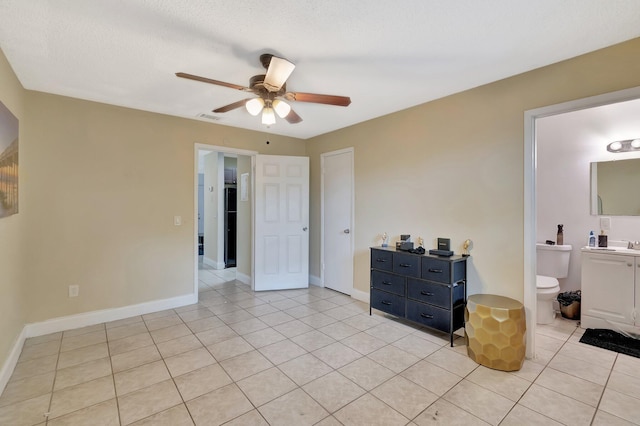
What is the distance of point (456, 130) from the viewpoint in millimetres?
2939

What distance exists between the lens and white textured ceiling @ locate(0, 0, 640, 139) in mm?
1681

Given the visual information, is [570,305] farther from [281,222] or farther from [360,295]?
[281,222]

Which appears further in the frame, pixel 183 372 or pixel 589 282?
pixel 589 282

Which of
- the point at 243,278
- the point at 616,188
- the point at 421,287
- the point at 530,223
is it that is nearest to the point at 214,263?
the point at 243,278

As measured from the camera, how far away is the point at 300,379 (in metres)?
2.15

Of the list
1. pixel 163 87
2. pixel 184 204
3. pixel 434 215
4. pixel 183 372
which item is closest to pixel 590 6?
pixel 434 215

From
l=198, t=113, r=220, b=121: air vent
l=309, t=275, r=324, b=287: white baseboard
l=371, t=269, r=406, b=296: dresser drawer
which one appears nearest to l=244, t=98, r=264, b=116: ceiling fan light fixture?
l=198, t=113, r=220, b=121: air vent

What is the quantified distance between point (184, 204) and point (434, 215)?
10.2ft

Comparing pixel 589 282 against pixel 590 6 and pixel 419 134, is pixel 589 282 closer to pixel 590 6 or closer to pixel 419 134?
pixel 419 134

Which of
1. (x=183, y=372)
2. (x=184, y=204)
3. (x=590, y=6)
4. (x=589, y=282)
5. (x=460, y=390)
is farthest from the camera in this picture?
(x=184, y=204)

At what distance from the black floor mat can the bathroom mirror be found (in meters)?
1.33

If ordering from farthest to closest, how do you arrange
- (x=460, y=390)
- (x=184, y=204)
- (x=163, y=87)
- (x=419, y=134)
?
(x=184, y=204), (x=419, y=134), (x=163, y=87), (x=460, y=390)

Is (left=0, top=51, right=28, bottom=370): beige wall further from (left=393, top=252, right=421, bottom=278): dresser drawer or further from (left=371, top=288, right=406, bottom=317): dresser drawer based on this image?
(left=393, top=252, right=421, bottom=278): dresser drawer

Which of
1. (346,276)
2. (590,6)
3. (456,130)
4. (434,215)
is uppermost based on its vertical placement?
(590,6)
